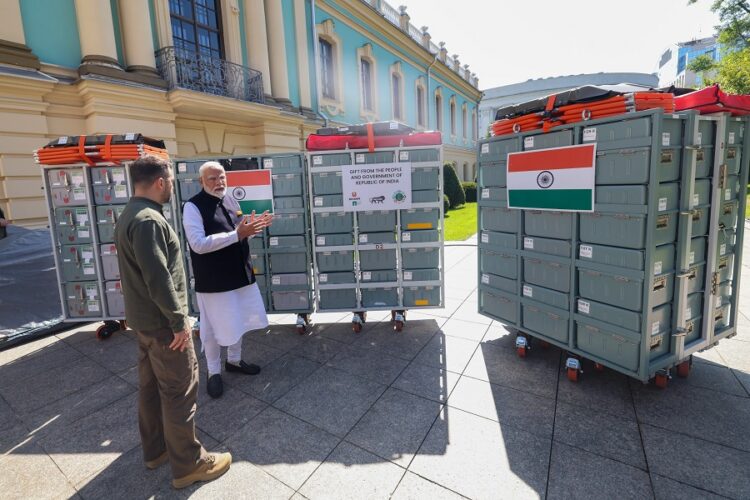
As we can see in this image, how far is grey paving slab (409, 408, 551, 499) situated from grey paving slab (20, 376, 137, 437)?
127 inches

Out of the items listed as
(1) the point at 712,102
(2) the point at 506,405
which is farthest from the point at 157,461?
(1) the point at 712,102

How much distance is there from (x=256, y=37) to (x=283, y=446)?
43.2ft

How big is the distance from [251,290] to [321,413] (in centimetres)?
150

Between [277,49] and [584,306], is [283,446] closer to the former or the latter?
[584,306]

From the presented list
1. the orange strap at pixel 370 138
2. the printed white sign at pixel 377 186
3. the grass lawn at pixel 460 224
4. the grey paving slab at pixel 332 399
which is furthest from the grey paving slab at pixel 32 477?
the grass lawn at pixel 460 224

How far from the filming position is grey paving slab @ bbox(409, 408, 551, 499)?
253 centimetres

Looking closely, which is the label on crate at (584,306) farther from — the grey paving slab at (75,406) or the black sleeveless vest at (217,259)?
the grey paving slab at (75,406)

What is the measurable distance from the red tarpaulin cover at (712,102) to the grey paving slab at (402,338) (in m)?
3.65

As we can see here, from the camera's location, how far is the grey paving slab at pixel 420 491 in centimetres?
247

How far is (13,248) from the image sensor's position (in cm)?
600

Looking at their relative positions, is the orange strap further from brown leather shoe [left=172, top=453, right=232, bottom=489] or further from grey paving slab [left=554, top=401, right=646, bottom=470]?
brown leather shoe [left=172, top=453, right=232, bottom=489]

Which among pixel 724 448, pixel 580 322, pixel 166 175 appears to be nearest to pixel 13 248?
pixel 166 175

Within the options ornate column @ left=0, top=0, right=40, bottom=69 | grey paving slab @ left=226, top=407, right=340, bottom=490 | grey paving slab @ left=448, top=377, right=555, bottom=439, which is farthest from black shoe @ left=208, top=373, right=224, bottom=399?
ornate column @ left=0, top=0, right=40, bottom=69

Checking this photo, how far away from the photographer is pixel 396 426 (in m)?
3.20
